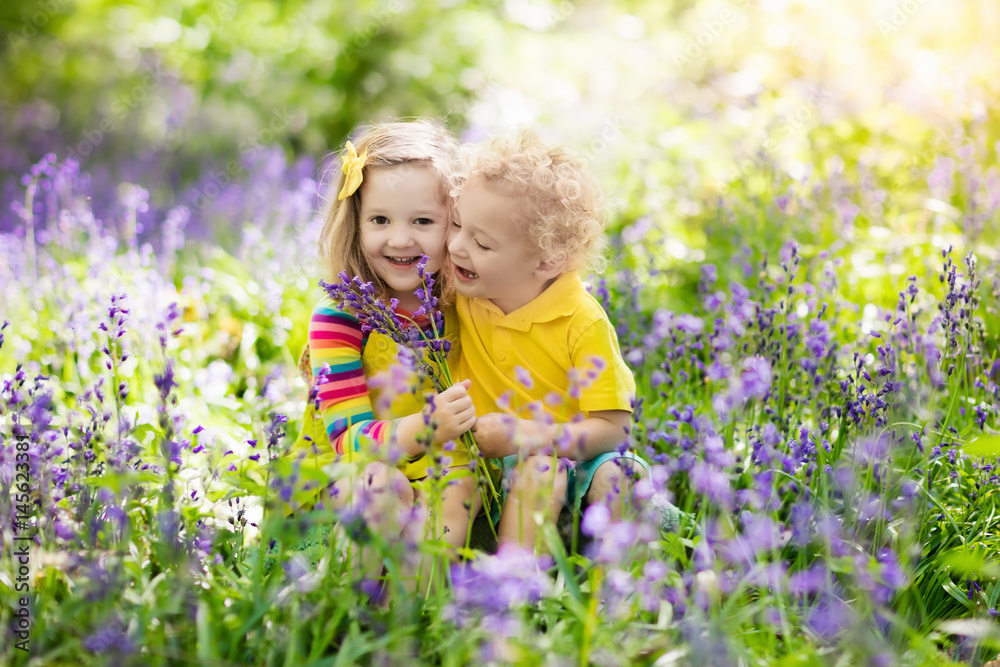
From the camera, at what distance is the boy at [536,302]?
2.17 m

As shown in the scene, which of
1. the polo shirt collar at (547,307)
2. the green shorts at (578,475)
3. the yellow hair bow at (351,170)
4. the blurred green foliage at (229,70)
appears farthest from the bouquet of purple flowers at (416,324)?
the blurred green foliage at (229,70)

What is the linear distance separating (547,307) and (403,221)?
20.4 inches

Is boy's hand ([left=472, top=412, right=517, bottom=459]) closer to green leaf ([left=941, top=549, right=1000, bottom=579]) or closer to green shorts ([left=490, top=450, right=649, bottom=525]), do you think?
green shorts ([left=490, top=450, right=649, bottom=525])

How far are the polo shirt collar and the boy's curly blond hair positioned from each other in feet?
0.25

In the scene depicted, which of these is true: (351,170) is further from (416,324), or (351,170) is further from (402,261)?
(416,324)

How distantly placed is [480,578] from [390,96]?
6.59m

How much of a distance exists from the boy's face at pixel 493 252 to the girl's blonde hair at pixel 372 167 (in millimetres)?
212

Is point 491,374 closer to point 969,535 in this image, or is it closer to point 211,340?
point 969,535

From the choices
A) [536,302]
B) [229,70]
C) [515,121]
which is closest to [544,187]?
[536,302]

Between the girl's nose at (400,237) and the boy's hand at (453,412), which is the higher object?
the girl's nose at (400,237)

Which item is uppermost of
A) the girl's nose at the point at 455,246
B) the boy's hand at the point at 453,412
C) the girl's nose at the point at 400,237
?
the girl's nose at the point at 400,237

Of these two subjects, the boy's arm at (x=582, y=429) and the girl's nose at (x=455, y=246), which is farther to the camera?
the girl's nose at (x=455, y=246)

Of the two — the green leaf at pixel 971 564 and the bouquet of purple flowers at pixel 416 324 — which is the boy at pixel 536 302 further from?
the green leaf at pixel 971 564

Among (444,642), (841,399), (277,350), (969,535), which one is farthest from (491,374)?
(277,350)
